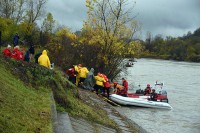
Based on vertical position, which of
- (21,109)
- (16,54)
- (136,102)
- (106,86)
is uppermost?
(16,54)

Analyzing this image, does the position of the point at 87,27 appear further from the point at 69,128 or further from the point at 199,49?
the point at 199,49

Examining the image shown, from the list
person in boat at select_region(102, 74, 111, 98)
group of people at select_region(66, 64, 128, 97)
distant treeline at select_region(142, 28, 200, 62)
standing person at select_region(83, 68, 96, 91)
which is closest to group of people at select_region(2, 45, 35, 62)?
group of people at select_region(66, 64, 128, 97)

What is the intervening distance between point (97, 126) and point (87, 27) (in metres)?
19.0

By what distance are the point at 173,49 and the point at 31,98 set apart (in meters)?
121

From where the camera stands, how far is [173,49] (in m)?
126

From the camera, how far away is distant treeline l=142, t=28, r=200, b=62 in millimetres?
120812

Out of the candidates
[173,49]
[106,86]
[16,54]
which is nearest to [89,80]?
[106,86]

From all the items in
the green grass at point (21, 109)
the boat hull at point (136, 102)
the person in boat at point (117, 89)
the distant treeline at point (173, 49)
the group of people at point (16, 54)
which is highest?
the distant treeline at point (173, 49)

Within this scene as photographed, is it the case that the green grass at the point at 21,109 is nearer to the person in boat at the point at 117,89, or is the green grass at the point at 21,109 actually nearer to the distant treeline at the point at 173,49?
the person in boat at the point at 117,89

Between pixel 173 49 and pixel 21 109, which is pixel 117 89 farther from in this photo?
pixel 173 49

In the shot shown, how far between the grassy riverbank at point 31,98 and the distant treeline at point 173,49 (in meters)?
101

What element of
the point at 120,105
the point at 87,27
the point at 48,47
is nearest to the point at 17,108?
the point at 120,105

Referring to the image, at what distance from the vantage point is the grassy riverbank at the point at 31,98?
6.27 meters

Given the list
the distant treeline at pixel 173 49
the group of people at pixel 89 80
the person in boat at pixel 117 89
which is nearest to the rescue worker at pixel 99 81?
the group of people at pixel 89 80
